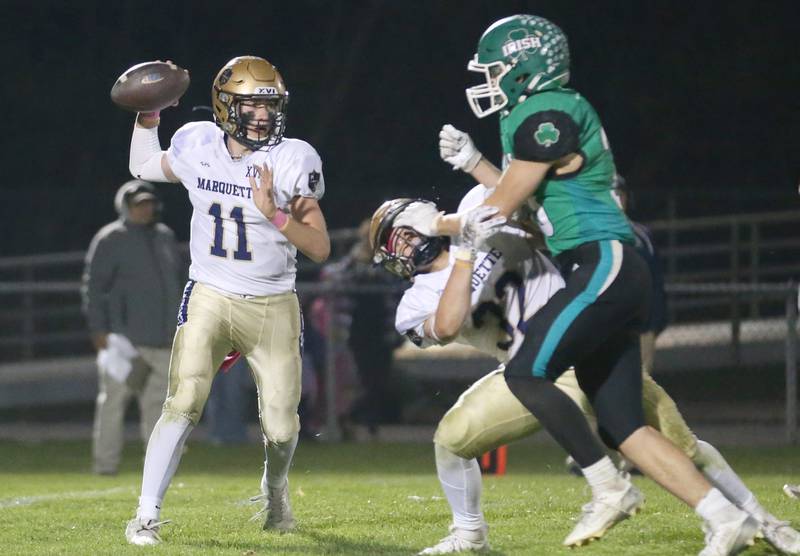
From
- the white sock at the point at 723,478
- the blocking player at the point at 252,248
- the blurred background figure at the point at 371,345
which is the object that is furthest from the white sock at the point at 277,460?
the blurred background figure at the point at 371,345

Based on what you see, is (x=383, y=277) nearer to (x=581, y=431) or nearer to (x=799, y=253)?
(x=799, y=253)

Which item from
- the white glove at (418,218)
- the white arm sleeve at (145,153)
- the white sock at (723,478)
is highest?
the white arm sleeve at (145,153)

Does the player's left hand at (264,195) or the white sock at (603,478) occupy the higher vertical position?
the player's left hand at (264,195)

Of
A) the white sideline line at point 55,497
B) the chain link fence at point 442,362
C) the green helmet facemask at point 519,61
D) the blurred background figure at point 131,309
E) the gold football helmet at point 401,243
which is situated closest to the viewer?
the green helmet facemask at point 519,61

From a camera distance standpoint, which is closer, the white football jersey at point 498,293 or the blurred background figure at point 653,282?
the white football jersey at point 498,293

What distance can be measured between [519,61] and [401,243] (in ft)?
2.45

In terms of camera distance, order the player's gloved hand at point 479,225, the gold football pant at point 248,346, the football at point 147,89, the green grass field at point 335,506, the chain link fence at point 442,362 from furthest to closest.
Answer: the chain link fence at point 442,362, the football at point 147,89, the gold football pant at point 248,346, the green grass field at point 335,506, the player's gloved hand at point 479,225

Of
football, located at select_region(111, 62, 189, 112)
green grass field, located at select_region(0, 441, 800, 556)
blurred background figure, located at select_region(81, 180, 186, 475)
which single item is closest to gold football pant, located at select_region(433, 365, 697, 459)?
green grass field, located at select_region(0, 441, 800, 556)

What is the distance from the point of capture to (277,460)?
5.76 meters

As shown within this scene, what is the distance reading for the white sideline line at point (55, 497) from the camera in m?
7.04

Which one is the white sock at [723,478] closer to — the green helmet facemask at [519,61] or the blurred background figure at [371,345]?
the green helmet facemask at [519,61]

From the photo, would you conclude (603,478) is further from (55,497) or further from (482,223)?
(55,497)

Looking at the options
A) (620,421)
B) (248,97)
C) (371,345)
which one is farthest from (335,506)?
(371,345)

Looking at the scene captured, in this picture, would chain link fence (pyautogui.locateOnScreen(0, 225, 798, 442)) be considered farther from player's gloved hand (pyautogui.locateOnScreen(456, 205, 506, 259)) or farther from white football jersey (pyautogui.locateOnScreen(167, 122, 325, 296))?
player's gloved hand (pyautogui.locateOnScreen(456, 205, 506, 259))
